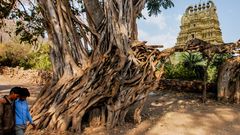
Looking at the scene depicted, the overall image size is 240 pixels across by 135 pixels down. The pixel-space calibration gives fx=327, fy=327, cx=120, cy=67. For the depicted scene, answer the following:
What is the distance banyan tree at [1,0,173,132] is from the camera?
645cm

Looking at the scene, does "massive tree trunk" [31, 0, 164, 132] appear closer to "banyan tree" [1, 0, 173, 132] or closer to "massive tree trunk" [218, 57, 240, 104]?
"banyan tree" [1, 0, 173, 132]

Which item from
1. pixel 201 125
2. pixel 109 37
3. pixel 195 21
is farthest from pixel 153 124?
pixel 195 21

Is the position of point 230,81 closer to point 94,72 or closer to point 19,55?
point 94,72

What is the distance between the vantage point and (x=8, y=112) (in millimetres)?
4043

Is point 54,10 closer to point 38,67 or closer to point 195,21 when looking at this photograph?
point 38,67

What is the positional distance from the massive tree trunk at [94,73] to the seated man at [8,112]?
2.16m

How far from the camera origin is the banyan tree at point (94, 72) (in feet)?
21.2

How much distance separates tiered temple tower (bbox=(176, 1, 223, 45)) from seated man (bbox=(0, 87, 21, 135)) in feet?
111

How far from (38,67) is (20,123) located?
55.6ft

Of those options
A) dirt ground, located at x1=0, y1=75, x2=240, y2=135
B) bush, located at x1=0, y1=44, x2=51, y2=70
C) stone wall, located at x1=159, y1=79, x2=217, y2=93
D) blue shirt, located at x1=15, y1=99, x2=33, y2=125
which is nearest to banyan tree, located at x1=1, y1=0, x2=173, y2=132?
dirt ground, located at x1=0, y1=75, x2=240, y2=135

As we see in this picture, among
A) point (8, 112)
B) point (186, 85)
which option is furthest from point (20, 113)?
point (186, 85)

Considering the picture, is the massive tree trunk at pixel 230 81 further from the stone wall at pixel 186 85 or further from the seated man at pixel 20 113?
the seated man at pixel 20 113

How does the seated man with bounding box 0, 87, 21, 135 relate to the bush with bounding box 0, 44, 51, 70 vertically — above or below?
below

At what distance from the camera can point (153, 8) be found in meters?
11.2
